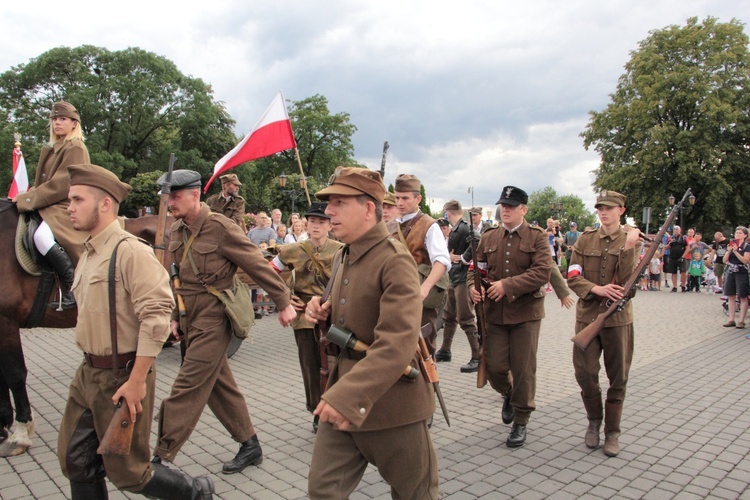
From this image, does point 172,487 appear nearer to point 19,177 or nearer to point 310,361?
point 310,361

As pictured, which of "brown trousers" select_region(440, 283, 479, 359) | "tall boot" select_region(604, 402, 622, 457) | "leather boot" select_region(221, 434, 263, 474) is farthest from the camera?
"brown trousers" select_region(440, 283, 479, 359)

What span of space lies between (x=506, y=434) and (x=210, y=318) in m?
2.90

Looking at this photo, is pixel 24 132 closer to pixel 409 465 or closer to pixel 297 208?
pixel 297 208

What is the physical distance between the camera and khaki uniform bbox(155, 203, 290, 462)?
Result: 3.96 m

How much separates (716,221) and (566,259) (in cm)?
1922

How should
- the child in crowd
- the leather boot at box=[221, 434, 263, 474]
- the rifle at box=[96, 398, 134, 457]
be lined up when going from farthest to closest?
the child in crowd
the leather boot at box=[221, 434, 263, 474]
the rifle at box=[96, 398, 134, 457]

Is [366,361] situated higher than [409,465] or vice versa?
[366,361]

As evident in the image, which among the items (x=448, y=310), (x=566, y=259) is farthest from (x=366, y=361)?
(x=566, y=259)

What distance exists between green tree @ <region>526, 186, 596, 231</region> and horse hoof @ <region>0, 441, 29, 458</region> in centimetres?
9645

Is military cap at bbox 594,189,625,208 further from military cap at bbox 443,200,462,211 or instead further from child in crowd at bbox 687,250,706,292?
child in crowd at bbox 687,250,706,292

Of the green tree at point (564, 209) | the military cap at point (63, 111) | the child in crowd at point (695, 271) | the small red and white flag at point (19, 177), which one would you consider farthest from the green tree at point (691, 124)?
the green tree at point (564, 209)

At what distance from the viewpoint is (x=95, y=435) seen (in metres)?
2.99

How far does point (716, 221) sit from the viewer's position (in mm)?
35500

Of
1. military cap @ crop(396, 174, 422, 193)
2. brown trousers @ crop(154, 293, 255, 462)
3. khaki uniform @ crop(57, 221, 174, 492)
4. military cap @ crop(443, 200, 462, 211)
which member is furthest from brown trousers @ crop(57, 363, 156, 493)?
military cap @ crop(443, 200, 462, 211)
